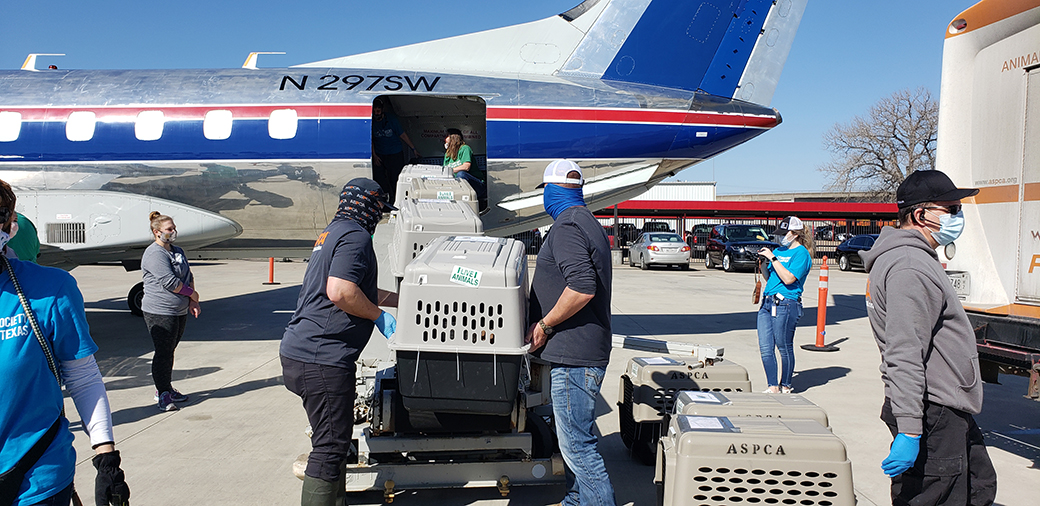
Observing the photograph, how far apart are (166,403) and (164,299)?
95 centimetres

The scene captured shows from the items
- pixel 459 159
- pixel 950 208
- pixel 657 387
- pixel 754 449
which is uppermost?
pixel 459 159

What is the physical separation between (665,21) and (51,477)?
8379 millimetres

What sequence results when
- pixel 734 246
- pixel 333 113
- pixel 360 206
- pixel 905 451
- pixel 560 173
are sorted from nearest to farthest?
pixel 905 451 < pixel 360 206 < pixel 560 173 < pixel 333 113 < pixel 734 246

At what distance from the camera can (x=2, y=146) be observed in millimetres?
7910

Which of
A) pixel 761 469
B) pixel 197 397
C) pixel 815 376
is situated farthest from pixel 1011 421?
pixel 197 397

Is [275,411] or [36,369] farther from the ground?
[36,369]

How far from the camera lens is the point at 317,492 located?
9.60ft

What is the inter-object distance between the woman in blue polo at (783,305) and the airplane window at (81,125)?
8333 mm

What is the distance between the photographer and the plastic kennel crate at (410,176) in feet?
17.5

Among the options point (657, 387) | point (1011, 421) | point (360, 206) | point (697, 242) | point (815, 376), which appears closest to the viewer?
point (360, 206)

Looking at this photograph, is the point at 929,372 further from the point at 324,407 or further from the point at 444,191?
the point at 444,191

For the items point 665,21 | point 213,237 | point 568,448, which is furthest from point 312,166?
point 568,448

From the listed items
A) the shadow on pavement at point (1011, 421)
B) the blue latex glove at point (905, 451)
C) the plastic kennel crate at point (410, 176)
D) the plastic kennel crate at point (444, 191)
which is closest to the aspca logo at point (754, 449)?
the blue latex glove at point (905, 451)

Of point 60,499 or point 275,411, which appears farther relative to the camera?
point 275,411
